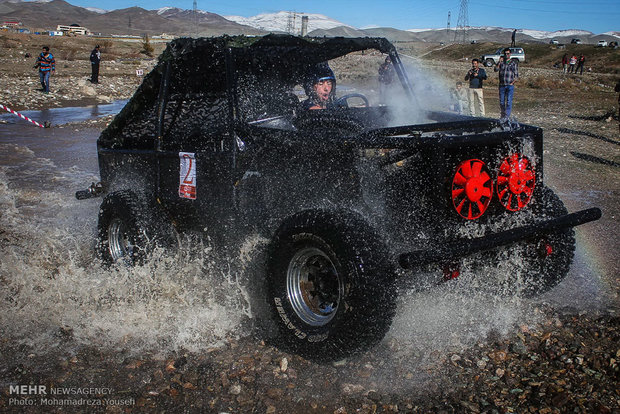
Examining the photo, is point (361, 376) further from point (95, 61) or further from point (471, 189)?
point (95, 61)

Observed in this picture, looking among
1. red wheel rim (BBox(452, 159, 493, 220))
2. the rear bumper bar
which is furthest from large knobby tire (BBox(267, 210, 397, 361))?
red wheel rim (BBox(452, 159, 493, 220))

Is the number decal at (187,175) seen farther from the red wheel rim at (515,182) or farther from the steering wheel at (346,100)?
the red wheel rim at (515,182)

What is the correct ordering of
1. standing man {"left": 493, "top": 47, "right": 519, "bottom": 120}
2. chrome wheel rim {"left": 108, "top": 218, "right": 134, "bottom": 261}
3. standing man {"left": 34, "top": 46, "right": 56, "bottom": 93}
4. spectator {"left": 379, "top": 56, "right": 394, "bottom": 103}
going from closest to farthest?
1. chrome wheel rim {"left": 108, "top": 218, "right": 134, "bottom": 261}
2. spectator {"left": 379, "top": 56, "right": 394, "bottom": 103}
3. standing man {"left": 493, "top": 47, "right": 519, "bottom": 120}
4. standing man {"left": 34, "top": 46, "right": 56, "bottom": 93}

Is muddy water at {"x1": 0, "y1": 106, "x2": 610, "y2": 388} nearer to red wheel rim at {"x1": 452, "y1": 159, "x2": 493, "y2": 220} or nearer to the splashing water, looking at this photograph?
the splashing water

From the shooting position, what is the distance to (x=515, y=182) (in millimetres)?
3115

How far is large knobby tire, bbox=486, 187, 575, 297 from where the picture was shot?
357 cm

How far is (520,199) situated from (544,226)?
214mm

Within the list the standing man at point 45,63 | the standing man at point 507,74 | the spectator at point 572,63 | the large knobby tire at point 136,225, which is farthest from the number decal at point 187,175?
the spectator at point 572,63

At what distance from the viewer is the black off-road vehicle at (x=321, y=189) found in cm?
279

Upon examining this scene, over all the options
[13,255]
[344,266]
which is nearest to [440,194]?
[344,266]

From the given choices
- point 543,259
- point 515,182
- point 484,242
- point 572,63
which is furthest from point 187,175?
point 572,63

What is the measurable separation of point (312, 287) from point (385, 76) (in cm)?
233

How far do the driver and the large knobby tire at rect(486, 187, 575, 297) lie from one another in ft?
5.92

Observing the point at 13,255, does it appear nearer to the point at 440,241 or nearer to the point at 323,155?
the point at 323,155
